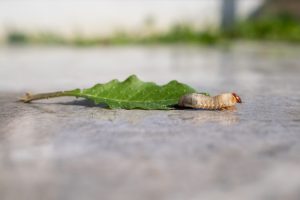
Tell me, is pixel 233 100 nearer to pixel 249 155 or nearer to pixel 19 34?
pixel 249 155

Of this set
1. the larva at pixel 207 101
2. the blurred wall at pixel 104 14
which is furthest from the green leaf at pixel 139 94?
the blurred wall at pixel 104 14

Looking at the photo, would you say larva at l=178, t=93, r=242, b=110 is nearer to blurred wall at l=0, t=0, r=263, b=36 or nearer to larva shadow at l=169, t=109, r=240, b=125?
larva shadow at l=169, t=109, r=240, b=125

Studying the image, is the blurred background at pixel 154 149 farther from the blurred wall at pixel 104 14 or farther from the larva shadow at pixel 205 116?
the blurred wall at pixel 104 14

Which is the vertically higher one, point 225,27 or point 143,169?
point 225,27

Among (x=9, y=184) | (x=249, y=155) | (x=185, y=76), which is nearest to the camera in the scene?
(x=9, y=184)

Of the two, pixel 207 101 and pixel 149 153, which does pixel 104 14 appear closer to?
pixel 207 101

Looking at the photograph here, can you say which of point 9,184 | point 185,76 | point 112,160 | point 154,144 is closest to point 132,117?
point 154,144

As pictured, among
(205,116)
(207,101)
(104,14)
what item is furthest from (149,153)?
(104,14)
